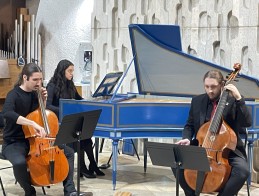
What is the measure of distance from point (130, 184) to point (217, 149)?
5.82 feet

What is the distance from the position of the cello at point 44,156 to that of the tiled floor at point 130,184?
0.73 m

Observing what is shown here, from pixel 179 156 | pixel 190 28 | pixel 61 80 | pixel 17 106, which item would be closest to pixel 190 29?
pixel 190 28

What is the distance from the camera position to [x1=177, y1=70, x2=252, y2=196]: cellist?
4082mm

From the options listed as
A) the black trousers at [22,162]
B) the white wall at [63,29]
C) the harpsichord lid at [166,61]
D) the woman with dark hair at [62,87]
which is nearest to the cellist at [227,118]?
the harpsichord lid at [166,61]

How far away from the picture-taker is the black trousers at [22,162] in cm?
448

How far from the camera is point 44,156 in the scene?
443 cm

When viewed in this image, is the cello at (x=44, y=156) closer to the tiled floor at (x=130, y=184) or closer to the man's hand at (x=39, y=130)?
the man's hand at (x=39, y=130)

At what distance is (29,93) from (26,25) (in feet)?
10.9

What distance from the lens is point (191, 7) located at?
6645 mm

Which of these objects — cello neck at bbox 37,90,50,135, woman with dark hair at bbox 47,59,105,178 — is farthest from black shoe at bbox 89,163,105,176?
cello neck at bbox 37,90,50,135

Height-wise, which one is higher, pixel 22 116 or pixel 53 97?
pixel 53 97

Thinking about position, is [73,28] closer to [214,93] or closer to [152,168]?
[152,168]

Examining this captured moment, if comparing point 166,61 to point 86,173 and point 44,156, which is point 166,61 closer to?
point 86,173

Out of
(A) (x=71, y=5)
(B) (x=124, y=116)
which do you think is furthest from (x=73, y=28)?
(B) (x=124, y=116)
